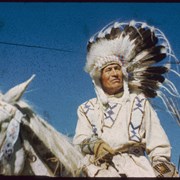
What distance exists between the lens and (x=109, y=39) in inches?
265

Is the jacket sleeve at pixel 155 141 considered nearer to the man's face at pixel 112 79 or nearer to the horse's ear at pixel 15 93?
the man's face at pixel 112 79

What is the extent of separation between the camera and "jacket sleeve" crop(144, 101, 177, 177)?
645cm

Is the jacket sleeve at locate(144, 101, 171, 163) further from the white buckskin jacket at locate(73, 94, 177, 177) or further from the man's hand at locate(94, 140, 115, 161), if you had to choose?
the man's hand at locate(94, 140, 115, 161)

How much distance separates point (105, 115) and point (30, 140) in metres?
0.56

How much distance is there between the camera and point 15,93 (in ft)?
21.6

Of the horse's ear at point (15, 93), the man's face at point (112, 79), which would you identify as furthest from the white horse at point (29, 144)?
the man's face at point (112, 79)

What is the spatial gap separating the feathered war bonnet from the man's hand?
14.0 inches

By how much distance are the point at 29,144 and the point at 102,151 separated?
516 millimetres

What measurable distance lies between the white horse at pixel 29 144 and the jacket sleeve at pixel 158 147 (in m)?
0.51

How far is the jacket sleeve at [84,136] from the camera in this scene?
651cm

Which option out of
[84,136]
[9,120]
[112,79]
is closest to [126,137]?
[84,136]

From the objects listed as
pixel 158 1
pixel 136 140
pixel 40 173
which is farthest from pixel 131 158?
pixel 158 1

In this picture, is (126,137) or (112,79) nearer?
(126,137)

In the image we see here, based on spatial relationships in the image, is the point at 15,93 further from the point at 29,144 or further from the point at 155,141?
the point at 155,141
